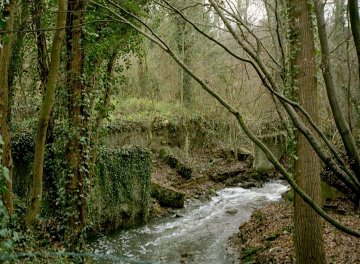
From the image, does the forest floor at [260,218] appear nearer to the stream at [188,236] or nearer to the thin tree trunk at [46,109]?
the stream at [188,236]

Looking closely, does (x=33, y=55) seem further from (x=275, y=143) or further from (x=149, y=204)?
(x=275, y=143)

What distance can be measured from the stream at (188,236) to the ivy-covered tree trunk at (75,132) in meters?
1.80

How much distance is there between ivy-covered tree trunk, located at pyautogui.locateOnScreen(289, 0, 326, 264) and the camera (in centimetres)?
636

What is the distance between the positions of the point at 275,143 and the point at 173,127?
5.81 m

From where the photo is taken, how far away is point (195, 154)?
2205 centimetres

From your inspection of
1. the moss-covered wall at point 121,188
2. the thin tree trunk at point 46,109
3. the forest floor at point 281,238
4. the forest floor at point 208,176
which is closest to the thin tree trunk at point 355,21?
the thin tree trunk at point 46,109

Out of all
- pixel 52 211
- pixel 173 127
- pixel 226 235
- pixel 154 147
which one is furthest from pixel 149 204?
pixel 173 127

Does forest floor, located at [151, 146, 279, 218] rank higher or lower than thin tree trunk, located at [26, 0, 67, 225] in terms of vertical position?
lower

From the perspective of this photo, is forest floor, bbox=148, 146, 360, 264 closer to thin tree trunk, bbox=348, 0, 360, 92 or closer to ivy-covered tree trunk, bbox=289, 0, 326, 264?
ivy-covered tree trunk, bbox=289, 0, 326, 264

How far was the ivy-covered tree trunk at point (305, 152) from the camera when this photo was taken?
6.36 m

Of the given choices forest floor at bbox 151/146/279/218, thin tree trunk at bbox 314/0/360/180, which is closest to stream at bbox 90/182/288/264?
forest floor at bbox 151/146/279/218

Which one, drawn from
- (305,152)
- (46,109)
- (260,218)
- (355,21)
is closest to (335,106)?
(355,21)

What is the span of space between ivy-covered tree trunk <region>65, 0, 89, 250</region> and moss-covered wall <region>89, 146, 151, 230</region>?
3661 millimetres

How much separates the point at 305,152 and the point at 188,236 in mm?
6201
